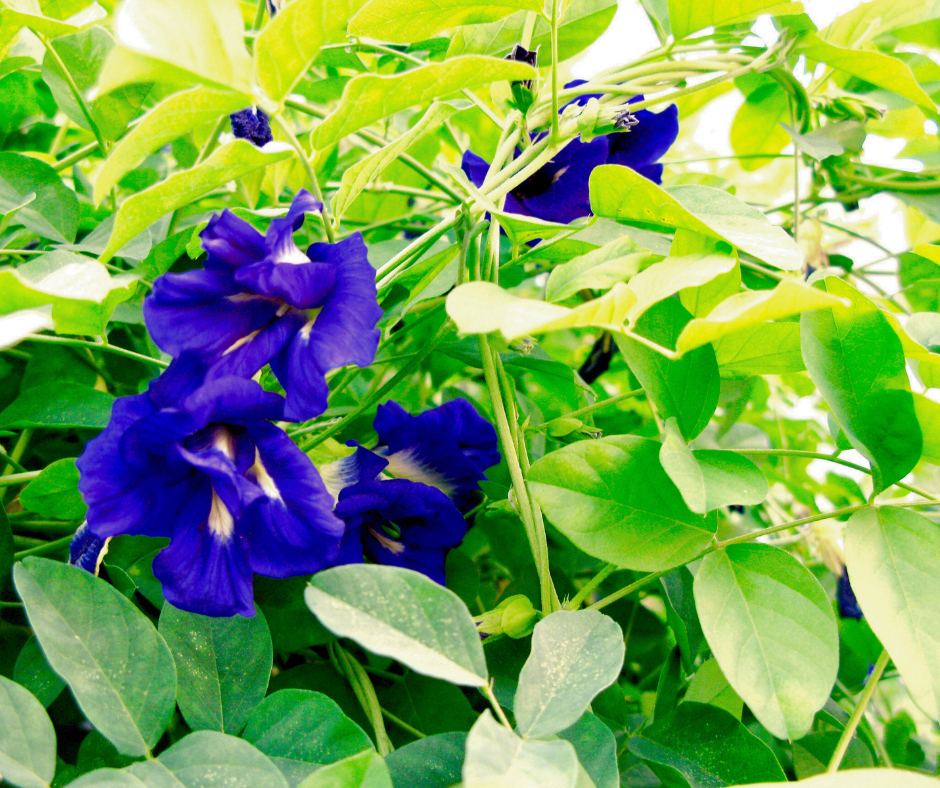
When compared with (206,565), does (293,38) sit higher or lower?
higher

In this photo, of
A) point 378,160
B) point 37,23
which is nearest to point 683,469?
point 378,160

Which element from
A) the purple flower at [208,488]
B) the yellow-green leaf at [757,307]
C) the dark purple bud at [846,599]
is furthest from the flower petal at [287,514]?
the dark purple bud at [846,599]

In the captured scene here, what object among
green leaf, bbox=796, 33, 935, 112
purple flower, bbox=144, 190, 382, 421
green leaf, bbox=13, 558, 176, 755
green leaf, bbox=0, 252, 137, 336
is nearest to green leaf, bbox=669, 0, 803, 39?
green leaf, bbox=796, 33, 935, 112

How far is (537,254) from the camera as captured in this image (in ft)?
1.40

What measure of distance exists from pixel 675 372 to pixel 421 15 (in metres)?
0.26

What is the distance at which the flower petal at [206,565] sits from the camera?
1.21ft

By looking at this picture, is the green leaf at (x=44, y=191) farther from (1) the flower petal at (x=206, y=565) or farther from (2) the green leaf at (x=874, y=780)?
(2) the green leaf at (x=874, y=780)

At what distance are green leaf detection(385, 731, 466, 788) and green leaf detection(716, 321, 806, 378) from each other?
10.8 inches

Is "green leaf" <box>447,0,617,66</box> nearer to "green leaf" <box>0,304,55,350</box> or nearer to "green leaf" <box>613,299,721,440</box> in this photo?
"green leaf" <box>613,299,721,440</box>

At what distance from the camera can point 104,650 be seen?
1.14 ft

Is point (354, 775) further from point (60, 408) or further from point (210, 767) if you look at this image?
point (60, 408)

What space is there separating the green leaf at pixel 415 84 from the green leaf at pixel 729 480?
0.73 feet

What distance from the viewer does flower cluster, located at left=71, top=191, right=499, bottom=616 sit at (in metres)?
0.35

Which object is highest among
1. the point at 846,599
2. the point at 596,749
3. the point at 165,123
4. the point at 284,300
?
the point at 165,123
